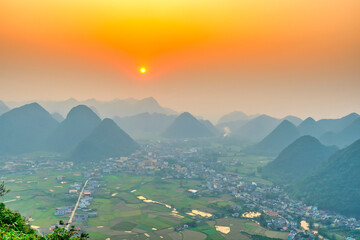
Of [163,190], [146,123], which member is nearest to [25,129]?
[163,190]

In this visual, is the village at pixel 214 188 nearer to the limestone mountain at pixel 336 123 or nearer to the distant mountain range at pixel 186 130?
the distant mountain range at pixel 186 130

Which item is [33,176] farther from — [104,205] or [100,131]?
[100,131]

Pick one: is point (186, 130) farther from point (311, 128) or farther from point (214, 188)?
point (214, 188)

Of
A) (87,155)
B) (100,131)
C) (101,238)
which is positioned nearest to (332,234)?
(101,238)

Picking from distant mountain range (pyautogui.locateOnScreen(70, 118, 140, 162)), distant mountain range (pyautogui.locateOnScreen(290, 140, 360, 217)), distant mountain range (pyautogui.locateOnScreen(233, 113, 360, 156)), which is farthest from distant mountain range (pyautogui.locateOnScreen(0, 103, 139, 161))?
distant mountain range (pyautogui.locateOnScreen(290, 140, 360, 217))

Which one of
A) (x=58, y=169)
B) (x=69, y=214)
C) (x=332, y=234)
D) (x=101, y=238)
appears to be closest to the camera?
(x=101, y=238)

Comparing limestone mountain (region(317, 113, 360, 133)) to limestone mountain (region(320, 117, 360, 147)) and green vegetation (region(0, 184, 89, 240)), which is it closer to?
limestone mountain (region(320, 117, 360, 147))

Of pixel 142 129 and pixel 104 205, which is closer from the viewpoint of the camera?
pixel 104 205
